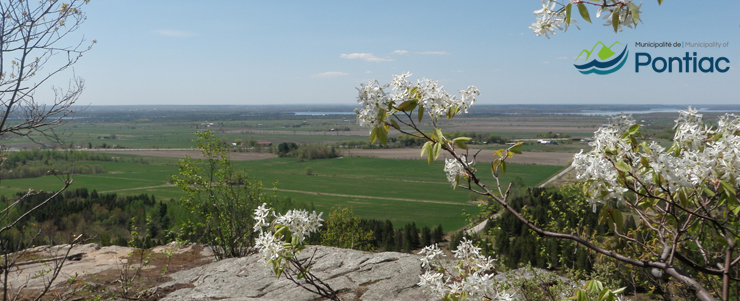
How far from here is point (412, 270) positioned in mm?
6559

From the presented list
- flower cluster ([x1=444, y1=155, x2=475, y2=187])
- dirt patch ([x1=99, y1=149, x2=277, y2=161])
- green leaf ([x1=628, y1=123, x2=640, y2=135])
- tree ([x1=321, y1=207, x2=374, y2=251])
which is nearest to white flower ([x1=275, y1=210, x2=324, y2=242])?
flower cluster ([x1=444, y1=155, x2=475, y2=187])

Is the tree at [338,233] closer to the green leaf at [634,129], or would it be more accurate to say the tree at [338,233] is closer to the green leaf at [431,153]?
the green leaf at [431,153]

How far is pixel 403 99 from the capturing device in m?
2.41

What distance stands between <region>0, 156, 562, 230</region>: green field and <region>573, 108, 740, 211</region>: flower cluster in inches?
1500

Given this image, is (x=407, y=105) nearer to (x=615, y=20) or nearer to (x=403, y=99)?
(x=403, y=99)

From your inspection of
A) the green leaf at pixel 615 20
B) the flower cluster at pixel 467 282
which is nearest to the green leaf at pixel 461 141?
the flower cluster at pixel 467 282

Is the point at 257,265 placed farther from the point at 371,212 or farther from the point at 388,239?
the point at 371,212

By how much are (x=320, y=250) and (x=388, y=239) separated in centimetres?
1828

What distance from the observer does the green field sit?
4772 centimetres

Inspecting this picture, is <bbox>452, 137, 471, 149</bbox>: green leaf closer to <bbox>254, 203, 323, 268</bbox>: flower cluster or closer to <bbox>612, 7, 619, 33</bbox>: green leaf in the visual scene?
<bbox>612, 7, 619, 33</bbox>: green leaf

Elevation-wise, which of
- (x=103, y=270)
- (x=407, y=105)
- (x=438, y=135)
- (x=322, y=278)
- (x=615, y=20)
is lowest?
(x=103, y=270)

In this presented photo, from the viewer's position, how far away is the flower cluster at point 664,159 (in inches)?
72.2

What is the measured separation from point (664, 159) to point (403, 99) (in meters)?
1.20

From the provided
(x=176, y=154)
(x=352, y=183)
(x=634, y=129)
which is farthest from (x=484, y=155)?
(x=634, y=129)
